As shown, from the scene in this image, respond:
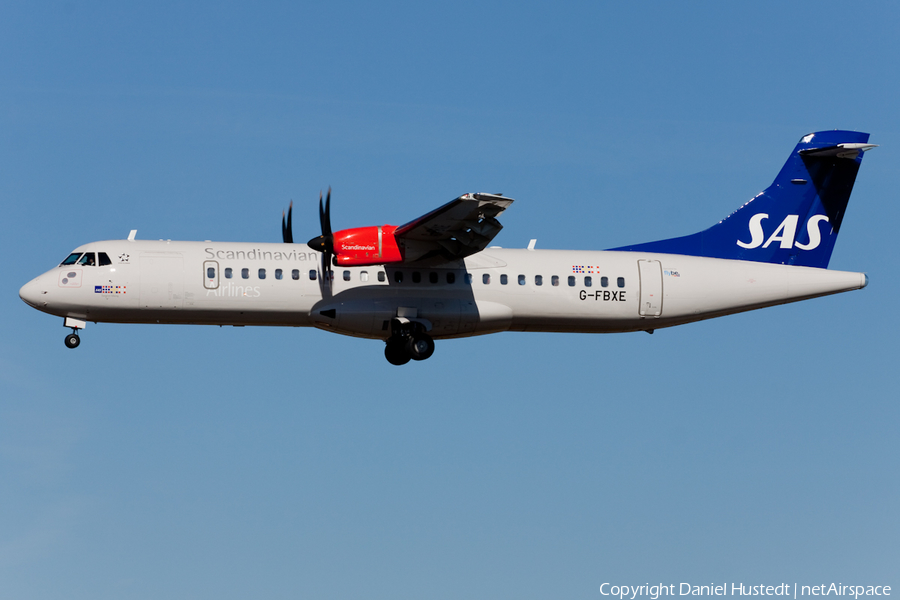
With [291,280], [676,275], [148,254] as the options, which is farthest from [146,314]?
[676,275]

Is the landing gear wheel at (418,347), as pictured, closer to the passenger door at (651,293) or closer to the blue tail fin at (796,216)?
the passenger door at (651,293)

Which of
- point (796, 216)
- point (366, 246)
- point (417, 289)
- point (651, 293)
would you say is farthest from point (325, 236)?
point (796, 216)

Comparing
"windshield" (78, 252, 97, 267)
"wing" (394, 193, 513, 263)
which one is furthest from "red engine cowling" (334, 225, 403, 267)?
"windshield" (78, 252, 97, 267)

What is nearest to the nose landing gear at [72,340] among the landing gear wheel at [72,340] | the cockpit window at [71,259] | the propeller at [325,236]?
the landing gear wheel at [72,340]

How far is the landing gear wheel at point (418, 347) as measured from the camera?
87.4 feet

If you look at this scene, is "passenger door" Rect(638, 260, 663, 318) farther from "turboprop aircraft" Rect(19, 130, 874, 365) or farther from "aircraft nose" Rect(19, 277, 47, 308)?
"aircraft nose" Rect(19, 277, 47, 308)

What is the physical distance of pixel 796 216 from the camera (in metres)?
30.1

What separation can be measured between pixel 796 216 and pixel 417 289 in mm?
11093

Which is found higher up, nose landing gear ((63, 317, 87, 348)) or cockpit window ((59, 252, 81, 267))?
cockpit window ((59, 252, 81, 267))

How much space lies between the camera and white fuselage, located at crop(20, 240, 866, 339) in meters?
26.1

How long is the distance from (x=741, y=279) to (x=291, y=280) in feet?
39.1

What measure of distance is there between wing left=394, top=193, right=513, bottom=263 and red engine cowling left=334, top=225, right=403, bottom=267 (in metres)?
0.26

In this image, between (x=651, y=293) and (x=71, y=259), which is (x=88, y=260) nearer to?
(x=71, y=259)

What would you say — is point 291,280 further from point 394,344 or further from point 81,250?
point 81,250
